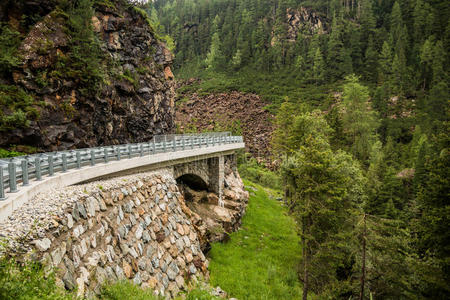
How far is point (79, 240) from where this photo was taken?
23.5 ft

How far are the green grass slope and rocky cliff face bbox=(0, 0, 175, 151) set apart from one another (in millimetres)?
15269

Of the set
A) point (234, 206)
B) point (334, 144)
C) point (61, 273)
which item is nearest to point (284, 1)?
point (334, 144)

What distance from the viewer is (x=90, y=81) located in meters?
22.2

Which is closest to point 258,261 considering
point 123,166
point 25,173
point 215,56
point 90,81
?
point 123,166

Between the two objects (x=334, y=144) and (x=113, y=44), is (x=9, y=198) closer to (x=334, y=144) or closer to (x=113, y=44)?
(x=113, y=44)

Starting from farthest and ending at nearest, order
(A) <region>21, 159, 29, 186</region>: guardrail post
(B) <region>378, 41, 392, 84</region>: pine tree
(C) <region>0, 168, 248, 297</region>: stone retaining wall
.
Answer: (B) <region>378, 41, 392, 84</region>: pine tree < (A) <region>21, 159, 29, 186</region>: guardrail post < (C) <region>0, 168, 248, 297</region>: stone retaining wall

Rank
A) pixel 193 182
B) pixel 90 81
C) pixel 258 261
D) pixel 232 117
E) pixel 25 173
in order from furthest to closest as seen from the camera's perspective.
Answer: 1. pixel 232 117
2. pixel 193 182
3. pixel 90 81
4. pixel 258 261
5. pixel 25 173

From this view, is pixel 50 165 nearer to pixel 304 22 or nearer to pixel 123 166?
pixel 123 166

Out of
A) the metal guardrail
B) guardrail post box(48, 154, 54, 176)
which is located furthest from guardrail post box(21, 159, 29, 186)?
guardrail post box(48, 154, 54, 176)

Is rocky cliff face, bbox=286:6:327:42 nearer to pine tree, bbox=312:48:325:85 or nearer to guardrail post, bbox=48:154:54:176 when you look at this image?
pine tree, bbox=312:48:325:85

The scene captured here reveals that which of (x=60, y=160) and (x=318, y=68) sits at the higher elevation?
(x=318, y=68)

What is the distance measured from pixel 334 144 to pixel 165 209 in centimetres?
2726

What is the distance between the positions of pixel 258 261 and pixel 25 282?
15.8 m

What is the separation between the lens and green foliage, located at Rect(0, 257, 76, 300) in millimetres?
3805
